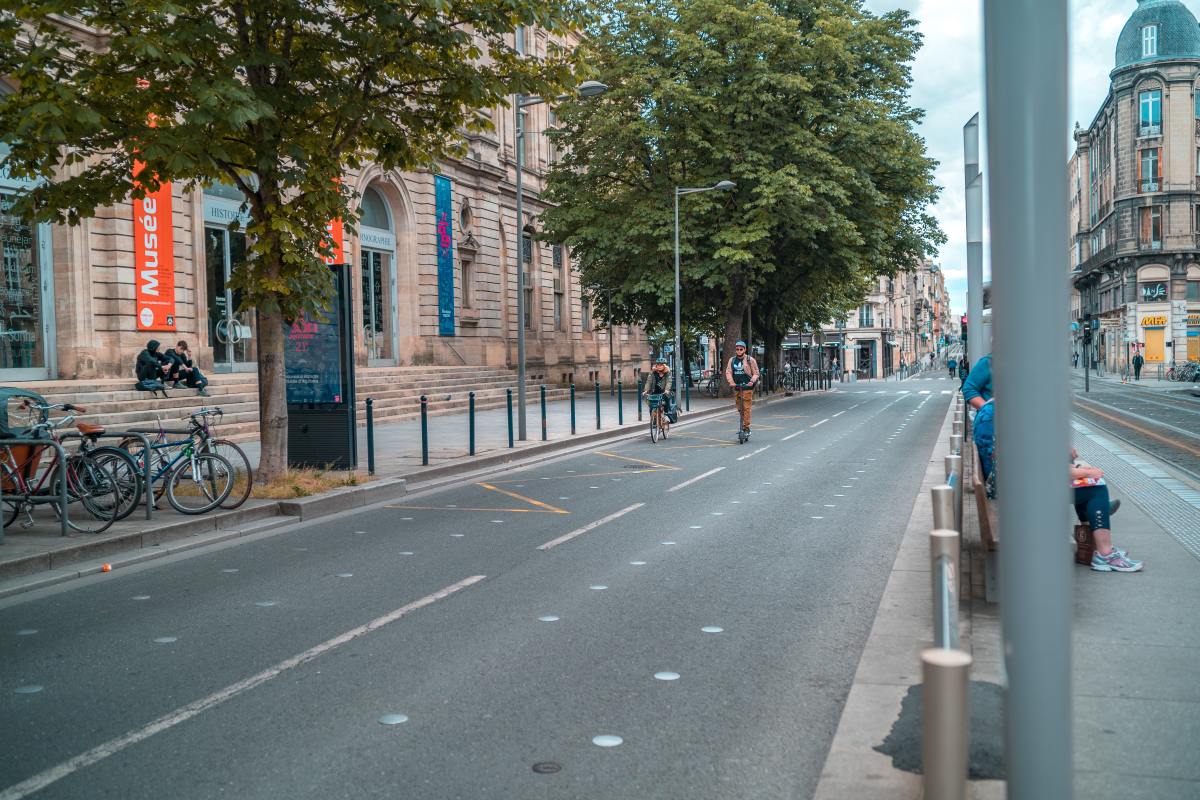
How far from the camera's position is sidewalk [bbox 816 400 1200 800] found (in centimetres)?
383

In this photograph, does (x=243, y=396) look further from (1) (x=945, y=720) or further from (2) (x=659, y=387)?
(1) (x=945, y=720)

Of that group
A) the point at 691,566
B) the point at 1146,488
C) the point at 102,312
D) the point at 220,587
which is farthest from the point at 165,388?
the point at 1146,488

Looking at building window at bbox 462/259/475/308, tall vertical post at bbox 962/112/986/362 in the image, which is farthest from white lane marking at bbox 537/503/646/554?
building window at bbox 462/259/475/308

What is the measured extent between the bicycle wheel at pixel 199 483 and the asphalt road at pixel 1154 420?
11578 mm

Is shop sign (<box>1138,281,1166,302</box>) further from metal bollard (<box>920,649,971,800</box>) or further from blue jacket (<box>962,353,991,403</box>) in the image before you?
metal bollard (<box>920,649,971,800</box>)

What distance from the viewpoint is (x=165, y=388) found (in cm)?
2161

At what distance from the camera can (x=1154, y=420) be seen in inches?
923

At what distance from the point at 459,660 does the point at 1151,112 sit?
72177 millimetres

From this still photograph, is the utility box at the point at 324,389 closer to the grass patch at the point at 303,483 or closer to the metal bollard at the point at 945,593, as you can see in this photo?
the grass patch at the point at 303,483

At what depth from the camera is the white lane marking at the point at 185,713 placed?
13.6 ft

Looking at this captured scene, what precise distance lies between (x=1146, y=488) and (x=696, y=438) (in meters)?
11.1

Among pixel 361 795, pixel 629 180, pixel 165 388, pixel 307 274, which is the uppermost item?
pixel 629 180

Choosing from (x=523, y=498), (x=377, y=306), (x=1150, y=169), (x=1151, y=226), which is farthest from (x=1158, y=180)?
(x=523, y=498)

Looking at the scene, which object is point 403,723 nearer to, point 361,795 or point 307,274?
point 361,795
